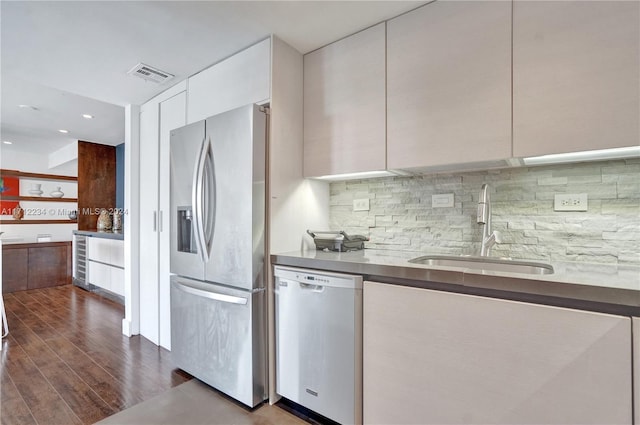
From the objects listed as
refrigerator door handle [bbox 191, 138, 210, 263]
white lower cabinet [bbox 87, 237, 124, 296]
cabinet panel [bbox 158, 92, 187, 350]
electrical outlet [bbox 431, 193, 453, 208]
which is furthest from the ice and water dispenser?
white lower cabinet [bbox 87, 237, 124, 296]

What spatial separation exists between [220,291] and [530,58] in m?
2.05

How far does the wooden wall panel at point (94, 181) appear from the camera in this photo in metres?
5.28

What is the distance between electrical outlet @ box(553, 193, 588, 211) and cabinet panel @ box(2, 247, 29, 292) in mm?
6875

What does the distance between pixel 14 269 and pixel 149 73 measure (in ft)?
15.3

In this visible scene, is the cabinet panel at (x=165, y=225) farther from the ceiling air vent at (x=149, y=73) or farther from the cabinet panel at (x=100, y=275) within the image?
the cabinet panel at (x=100, y=275)

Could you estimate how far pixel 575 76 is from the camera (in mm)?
1271

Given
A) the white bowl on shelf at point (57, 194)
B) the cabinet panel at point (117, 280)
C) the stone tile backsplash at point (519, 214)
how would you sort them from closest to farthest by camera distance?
1. the stone tile backsplash at point (519, 214)
2. the cabinet panel at point (117, 280)
3. the white bowl on shelf at point (57, 194)

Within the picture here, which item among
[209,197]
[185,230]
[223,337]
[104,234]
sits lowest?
[223,337]

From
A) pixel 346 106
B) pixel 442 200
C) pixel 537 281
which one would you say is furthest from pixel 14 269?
pixel 537 281

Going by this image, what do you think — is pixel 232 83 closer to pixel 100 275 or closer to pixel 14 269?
pixel 100 275

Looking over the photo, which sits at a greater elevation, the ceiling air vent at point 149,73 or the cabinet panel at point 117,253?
the ceiling air vent at point 149,73

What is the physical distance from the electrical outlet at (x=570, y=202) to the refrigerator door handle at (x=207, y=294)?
176cm

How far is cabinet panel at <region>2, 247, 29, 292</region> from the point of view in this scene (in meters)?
4.71

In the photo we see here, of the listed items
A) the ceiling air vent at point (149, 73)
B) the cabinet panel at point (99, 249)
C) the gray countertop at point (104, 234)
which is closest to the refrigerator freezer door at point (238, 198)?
the ceiling air vent at point (149, 73)
